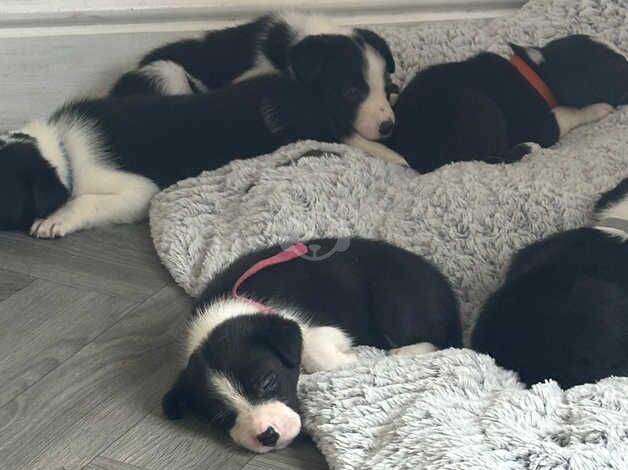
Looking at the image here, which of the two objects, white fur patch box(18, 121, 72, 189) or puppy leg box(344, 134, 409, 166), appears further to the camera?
puppy leg box(344, 134, 409, 166)

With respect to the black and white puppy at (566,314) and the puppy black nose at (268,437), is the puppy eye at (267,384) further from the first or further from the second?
the black and white puppy at (566,314)

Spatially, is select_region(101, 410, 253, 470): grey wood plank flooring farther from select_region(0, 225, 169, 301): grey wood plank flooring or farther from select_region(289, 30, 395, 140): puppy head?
select_region(289, 30, 395, 140): puppy head

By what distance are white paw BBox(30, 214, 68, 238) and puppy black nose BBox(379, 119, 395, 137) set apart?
0.93 meters

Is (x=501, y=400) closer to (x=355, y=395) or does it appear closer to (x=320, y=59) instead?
(x=355, y=395)

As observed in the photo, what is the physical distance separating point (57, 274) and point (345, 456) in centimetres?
109

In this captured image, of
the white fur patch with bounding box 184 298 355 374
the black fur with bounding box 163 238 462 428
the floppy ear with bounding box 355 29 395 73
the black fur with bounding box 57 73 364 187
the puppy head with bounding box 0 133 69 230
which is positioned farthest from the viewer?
the floppy ear with bounding box 355 29 395 73

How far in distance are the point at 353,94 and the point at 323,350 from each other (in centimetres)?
118

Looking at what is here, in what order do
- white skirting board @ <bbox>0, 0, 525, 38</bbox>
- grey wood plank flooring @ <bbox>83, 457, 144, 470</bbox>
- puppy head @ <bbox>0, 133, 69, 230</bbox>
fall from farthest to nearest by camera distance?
white skirting board @ <bbox>0, 0, 525, 38</bbox>
puppy head @ <bbox>0, 133, 69, 230</bbox>
grey wood plank flooring @ <bbox>83, 457, 144, 470</bbox>

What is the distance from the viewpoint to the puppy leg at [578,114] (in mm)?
3174

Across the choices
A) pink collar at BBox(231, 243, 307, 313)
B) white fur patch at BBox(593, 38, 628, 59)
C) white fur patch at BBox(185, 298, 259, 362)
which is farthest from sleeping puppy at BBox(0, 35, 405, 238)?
white fur patch at BBox(185, 298, 259, 362)

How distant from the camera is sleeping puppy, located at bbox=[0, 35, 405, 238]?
9.19 ft

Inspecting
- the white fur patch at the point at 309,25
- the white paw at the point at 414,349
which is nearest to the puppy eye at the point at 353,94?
the white fur patch at the point at 309,25

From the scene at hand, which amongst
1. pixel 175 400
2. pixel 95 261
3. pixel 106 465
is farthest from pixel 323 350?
pixel 95 261

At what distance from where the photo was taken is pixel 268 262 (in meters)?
2.19
